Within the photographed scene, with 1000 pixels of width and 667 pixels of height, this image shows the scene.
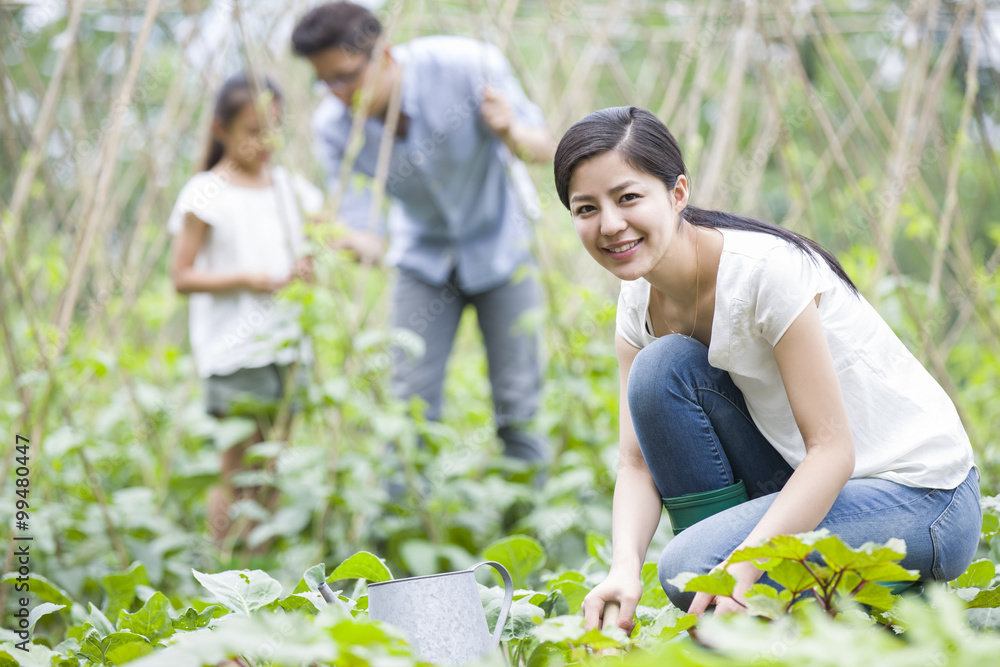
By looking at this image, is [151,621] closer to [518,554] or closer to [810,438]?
[518,554]

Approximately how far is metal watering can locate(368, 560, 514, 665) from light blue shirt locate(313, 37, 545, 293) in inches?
51.6

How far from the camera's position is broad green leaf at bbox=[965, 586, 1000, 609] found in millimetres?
952

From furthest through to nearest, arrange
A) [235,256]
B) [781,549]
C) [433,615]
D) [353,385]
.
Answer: [235,256] < [353,385] < [433,615] < [781,549]

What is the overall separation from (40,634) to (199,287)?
870mm

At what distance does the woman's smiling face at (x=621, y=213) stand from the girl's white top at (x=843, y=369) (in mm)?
89

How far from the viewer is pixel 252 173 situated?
2.28 metres

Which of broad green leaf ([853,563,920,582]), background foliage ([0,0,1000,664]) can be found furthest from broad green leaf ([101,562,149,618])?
broad green leaf ([853,563,920,582])

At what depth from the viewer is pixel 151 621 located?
1090mm

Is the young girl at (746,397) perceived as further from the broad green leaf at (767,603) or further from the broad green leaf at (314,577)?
the broad green leaf at (314,577)

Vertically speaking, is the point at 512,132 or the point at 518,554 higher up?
the point at 512,132

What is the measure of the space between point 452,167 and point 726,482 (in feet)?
4.42

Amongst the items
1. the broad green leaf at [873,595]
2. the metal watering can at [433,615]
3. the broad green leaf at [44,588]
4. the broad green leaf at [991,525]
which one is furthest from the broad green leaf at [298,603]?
the broad green leaf at [991,525]

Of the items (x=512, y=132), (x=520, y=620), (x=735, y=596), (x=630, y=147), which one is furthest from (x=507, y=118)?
(x=735, y=596)

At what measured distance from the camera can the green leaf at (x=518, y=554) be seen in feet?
4.26
